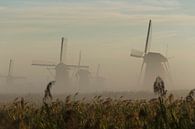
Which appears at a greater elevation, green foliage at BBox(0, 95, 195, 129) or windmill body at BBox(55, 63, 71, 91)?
windmill body at BBox(55, 63, 71, 91)

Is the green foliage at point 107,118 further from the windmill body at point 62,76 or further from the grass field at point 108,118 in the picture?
the windmill body at point 62,76

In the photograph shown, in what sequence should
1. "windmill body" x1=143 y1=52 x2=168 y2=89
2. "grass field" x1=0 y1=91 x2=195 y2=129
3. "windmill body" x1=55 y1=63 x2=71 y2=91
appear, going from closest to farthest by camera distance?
"grass field" x1=0 y1=91 x2=195 y2=129 < "windmill body" x1=143 y1=52 x2=168 y2=89 < "windmill body" x1=55 y1=63 x2=71 y2=91

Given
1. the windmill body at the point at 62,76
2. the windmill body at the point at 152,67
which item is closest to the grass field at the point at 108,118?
the windmill body at the point at 152,67

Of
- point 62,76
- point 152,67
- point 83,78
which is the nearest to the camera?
point 152,67

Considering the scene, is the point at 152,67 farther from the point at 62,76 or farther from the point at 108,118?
the point at 108,118

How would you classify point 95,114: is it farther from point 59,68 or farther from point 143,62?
point 59,68

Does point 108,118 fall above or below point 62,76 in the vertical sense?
below

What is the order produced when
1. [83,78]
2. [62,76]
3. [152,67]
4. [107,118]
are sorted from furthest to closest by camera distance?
[83,78] → [62,76] → [152,67] → [107,118]

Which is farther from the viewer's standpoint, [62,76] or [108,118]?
[62,76]

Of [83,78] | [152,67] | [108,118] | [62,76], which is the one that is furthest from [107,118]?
[83,78]

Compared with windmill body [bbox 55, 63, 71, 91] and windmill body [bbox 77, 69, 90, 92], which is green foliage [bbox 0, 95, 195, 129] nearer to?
windmill body [bbox 55, 63, 71, 91]

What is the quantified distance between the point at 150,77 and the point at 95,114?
322 ft

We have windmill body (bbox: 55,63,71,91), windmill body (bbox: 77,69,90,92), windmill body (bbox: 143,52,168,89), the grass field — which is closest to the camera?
the grass field

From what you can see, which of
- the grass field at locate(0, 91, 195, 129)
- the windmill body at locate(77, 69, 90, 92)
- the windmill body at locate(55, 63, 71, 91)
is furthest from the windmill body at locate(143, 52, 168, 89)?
the grass field at locate(0, 91, 195, 129)
